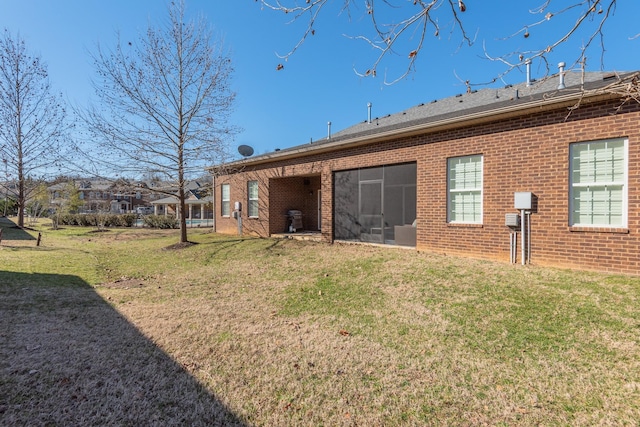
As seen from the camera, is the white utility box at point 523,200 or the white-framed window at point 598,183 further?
the white utility box at point 523,200

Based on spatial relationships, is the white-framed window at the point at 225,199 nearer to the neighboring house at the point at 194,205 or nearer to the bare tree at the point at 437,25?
the bare tree at the point at 437,25

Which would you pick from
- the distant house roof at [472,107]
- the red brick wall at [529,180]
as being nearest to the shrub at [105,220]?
the distant house roof at [472,107]

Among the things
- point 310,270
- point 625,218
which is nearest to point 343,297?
point 310,270

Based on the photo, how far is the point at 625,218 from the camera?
19.2ft

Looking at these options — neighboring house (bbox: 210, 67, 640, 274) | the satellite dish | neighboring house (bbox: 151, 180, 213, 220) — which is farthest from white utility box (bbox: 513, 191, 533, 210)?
neighboring house (bbox: 151, 180, 213, 220)

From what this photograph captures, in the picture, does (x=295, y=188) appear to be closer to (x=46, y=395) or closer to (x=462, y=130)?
(x=462, y=130)

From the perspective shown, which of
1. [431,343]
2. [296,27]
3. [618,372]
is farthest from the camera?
[431,343]

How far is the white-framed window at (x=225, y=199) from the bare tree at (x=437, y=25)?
44.4 ft

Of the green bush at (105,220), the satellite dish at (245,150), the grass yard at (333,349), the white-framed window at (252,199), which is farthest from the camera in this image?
the green bush at (105,220)

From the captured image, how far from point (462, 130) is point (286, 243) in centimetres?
683

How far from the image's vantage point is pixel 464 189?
7941 millimetres

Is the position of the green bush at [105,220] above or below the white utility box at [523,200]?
below

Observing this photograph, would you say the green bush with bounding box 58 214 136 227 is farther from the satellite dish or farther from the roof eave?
the roof eave

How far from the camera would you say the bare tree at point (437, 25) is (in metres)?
3.12
